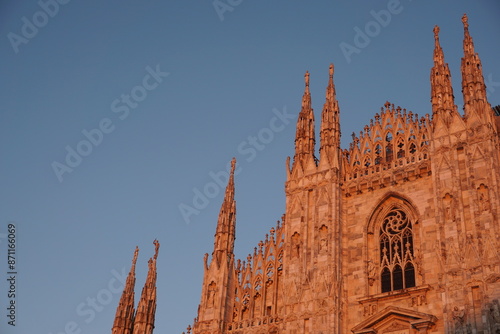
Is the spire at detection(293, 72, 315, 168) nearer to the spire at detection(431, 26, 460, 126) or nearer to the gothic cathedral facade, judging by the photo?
the gothic cathedral facade

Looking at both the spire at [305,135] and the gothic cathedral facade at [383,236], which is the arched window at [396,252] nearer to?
the gothic cathedral facade at [383,236]

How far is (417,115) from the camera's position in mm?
29141

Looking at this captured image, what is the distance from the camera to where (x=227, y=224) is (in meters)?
30.9

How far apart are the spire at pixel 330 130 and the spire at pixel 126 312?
1129 cm

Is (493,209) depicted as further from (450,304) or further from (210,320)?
(210,320)

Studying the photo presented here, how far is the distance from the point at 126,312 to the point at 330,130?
12.5 m

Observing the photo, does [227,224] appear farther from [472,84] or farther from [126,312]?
[472,84]

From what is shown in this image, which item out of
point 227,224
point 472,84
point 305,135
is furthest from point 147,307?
point 472,84

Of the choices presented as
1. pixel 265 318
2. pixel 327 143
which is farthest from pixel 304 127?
pixel 265 318

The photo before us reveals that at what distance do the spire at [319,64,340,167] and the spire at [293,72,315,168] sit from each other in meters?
0.63

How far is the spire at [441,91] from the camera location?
27047mm

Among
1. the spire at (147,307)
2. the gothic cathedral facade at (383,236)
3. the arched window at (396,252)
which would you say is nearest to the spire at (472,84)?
the gothic cathedral facade at (383,236)

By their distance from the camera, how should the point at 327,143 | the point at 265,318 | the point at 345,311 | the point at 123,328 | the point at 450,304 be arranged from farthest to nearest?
the point at 123,328, the point at 327,143, the point at 265,318, the point at 345,311, the point at 450,304

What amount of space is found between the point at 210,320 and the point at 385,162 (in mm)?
9459
